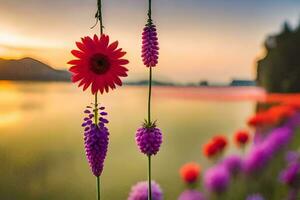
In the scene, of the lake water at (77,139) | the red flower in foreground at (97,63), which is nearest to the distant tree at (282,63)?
the lake water at (77,139)

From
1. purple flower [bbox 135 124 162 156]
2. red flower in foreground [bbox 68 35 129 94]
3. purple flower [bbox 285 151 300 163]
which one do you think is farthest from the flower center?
purple flower [bbox 285 151 300 163]

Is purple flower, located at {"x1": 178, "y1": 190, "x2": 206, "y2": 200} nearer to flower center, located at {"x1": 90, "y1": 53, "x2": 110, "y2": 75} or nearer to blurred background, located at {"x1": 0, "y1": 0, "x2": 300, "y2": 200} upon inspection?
blurred background, located at {"x1": 0, "y1": 0, "x2": 300, "y2": 200}

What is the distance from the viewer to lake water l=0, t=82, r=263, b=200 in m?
1.44

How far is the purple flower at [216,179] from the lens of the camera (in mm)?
1625

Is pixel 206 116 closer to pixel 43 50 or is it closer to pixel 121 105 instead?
pixel 121 105

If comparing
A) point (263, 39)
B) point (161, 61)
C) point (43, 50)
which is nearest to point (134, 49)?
point (161, 61)

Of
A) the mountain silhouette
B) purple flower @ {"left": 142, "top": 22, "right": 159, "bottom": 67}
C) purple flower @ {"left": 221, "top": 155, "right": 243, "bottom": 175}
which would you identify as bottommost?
purple flower @ {"left": 221, "top": 155, "right": 243, "bottom": 175}

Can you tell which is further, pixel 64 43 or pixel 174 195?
pixel 174 195

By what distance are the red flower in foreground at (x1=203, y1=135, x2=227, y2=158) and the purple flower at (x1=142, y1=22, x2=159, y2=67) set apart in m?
0.51

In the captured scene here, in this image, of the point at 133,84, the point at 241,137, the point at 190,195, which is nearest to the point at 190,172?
the point at 190,195

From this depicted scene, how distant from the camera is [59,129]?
148 cm

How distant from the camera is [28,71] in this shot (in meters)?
1.47

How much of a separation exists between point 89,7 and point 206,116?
49cm

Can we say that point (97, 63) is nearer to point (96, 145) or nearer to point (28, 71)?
point (96, 145)
